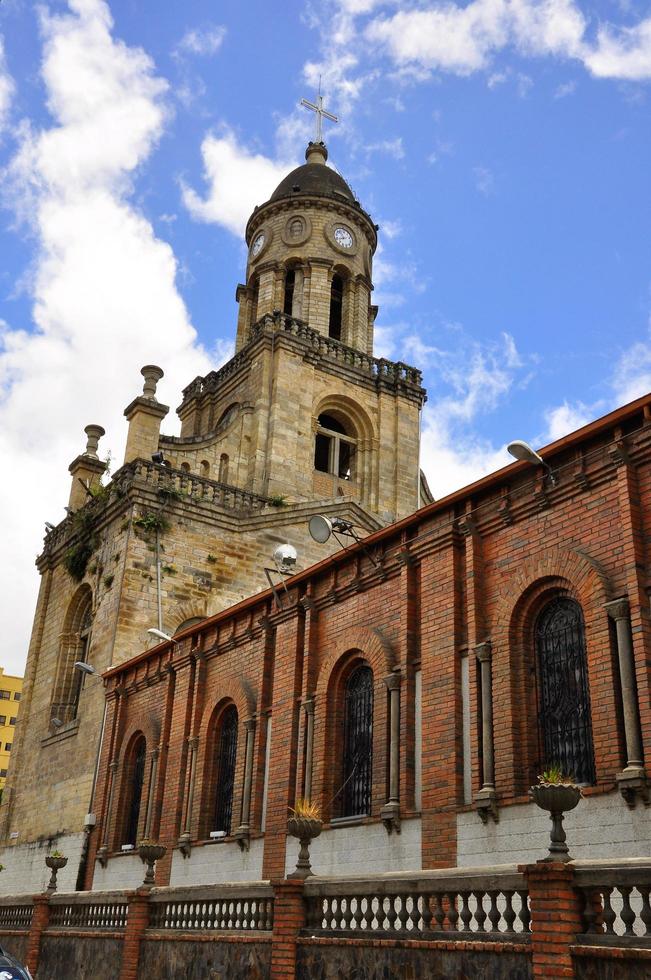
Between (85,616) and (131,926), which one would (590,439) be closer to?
(131,926)

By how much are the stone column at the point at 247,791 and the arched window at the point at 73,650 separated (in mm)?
12878

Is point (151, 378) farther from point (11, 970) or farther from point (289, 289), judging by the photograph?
point (11, 970)

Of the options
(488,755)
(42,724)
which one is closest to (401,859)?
(488,755)

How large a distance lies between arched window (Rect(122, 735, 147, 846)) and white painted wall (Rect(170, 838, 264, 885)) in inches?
120

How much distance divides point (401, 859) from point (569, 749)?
3.20 meters

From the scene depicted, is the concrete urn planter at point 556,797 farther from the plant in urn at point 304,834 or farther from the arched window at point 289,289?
the arched window at point 289,289

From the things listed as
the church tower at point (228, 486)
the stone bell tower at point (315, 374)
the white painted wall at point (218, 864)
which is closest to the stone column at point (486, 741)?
the white painted wall at point (218, 864)

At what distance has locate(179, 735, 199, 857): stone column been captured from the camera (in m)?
19.8

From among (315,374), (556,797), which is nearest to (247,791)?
(556,797)

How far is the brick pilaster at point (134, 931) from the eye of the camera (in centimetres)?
1487

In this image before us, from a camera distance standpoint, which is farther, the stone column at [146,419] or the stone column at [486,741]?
the stone column at [146,419]

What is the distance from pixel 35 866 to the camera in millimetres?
27219

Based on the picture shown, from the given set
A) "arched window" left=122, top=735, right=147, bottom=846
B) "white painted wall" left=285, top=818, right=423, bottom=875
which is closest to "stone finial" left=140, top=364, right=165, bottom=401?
"arched window" left=122, top=735, right=147, bottom=846

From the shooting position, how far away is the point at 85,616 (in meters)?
31.5
